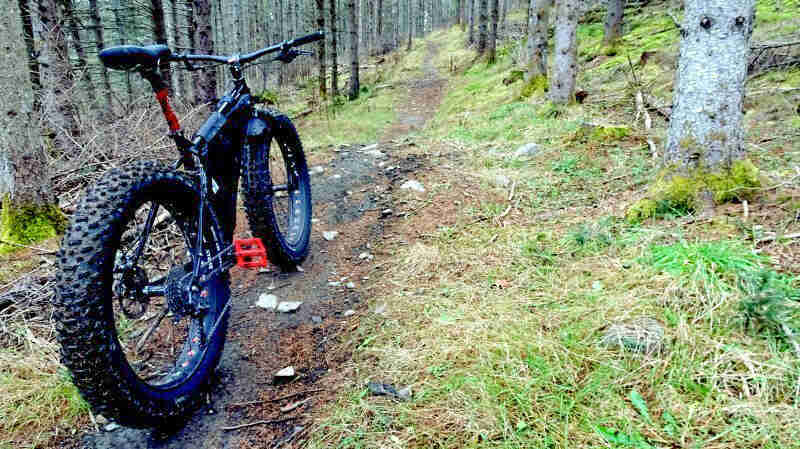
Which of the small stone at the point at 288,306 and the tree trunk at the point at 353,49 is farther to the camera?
the tree trunk at the point at 353,49

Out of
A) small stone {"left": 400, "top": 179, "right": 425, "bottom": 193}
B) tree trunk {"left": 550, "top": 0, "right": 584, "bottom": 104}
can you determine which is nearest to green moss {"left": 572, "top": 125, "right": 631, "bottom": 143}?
tree trunk {"left": 550, "top": 0, "right": 584, "bottom": 104}

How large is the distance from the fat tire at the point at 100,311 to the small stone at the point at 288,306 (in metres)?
1.23

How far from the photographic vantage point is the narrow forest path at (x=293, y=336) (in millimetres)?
2197

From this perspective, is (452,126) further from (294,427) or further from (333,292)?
(294,427)

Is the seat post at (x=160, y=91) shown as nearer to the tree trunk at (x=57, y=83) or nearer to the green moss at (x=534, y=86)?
the tree trunk at (x=57, y=83)

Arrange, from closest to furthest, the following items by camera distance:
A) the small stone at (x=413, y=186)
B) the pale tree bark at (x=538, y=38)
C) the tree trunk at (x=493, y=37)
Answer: the small stone at (x=413, y=186)
the pale tree bark at (x=538, y=38)
the tree trunk at (x=493, y=37)

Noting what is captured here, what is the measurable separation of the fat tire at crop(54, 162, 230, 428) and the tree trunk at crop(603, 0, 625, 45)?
14.0 meters

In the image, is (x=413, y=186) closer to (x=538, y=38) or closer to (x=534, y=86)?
(x=534, y=86)

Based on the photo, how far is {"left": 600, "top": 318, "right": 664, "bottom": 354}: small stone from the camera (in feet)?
6.94

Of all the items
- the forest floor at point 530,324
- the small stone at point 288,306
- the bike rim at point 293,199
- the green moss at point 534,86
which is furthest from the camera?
the green moss at point 534,86

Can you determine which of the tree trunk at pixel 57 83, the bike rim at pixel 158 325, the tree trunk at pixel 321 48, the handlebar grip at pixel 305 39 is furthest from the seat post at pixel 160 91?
the tree trunk at pixel 321 48

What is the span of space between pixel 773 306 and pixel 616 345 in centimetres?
71

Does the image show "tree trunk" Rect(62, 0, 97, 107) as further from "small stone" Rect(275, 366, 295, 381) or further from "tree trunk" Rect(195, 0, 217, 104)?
"small stone" Rect(275, 366, 295, 381)

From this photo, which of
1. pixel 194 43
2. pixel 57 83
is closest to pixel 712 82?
pixel 57 83
